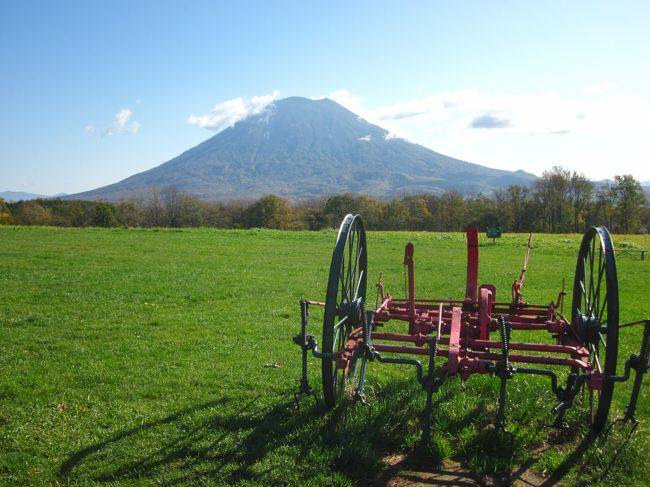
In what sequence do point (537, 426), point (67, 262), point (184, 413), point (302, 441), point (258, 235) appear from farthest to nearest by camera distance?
point (258, 235), point (67, 262), point (184, 413), point (537, 426), point (302, 441)

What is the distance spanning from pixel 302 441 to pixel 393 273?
14553 millimetres

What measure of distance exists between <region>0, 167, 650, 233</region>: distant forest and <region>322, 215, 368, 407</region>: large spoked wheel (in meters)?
56.4

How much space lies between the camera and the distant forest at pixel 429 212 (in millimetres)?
62531

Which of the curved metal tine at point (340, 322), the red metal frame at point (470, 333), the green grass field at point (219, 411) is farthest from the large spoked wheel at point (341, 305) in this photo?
the green grass field at point (219, 411)

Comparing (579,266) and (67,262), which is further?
(67,262)

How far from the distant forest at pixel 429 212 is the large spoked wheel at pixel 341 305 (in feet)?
A: 185

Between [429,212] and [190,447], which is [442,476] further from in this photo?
[429,212]

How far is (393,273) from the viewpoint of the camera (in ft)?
62.7

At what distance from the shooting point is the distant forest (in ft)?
205

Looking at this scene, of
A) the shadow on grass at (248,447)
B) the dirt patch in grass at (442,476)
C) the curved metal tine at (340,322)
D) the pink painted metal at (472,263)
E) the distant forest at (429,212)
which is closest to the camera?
the dirt patch in grass at (442,476)

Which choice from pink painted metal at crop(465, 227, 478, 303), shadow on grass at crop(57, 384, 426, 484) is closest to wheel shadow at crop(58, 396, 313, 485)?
shadow on grass at crop(57, 384, 426, 484)

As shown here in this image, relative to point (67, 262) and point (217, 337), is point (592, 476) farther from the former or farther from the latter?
point (67, 262)

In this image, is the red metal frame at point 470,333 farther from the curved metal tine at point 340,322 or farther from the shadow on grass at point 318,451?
A: the shadow on grass at point 318,451

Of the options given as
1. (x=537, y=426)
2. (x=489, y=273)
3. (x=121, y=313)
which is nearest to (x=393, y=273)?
(x=489, y=273)
